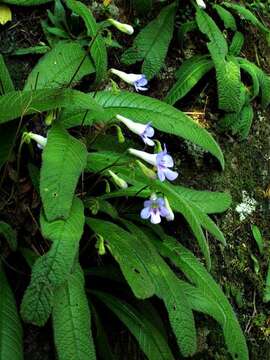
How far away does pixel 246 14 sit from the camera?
4234 millimetres

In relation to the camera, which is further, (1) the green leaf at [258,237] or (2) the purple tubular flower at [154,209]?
(1) the green leaf at [258,237]

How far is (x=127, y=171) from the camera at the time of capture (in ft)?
9.43

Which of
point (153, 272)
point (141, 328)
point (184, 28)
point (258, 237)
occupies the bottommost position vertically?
point (258, 237)

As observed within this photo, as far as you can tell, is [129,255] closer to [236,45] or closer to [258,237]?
[258,237]

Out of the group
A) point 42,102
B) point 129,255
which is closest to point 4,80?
point 42,102

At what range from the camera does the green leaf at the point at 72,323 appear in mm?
2326

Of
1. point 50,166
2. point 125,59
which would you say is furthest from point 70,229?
point 125,59

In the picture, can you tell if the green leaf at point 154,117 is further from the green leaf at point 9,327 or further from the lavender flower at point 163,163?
the green leaf at point 9,327

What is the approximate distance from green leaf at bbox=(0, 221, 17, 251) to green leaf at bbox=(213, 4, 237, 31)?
94.3 inches

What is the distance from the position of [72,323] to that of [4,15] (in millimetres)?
1935

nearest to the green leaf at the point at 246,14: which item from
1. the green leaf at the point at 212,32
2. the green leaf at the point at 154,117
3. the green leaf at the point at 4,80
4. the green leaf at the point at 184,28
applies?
the green leaf at the point at 212,32

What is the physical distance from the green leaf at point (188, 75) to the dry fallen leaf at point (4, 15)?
1052mm

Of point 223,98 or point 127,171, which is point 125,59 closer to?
point 223,98

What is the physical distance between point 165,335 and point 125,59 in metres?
1.74
